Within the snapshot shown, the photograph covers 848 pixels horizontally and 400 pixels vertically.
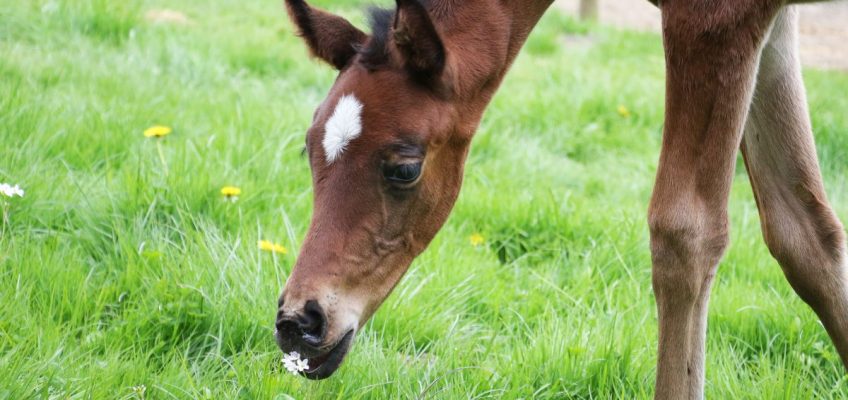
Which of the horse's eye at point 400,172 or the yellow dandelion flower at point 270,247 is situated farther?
the yellow dandelion flower at point 270,247

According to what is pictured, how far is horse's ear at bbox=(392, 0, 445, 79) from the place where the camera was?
95.9 inches

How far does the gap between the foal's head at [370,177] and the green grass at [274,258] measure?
0.92ft

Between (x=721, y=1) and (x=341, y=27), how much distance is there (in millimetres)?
1067

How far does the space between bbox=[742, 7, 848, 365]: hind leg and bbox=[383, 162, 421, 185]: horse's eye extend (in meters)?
1.10

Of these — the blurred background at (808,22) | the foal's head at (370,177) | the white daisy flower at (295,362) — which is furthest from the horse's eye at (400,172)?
the blurred background at (808,22)

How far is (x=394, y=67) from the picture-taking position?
2.57 meters

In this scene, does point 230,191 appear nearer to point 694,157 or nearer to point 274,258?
point 274,258

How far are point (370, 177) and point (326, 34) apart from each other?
528 mm

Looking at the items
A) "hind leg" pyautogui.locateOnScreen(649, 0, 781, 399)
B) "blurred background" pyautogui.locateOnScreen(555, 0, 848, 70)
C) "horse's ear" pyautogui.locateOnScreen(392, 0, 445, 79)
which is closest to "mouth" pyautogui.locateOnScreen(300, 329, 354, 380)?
"horse's ear" pyautogui.locateOnScreen(392, 0, 445, 79)

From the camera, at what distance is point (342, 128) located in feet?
8.09

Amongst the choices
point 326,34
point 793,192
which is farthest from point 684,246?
point 326,34

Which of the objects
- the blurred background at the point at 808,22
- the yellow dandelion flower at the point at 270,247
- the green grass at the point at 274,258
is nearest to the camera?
the green grass at the point at 274,258

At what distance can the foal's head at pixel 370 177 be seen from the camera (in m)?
2.40

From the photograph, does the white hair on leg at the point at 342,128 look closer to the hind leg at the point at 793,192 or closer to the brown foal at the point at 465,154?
the brown foal at the point at 465,154
